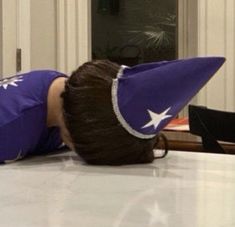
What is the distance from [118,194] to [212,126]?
2.33 ft

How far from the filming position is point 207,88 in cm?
198

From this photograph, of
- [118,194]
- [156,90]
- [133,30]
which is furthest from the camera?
[133,30]

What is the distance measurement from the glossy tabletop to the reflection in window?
1755mm

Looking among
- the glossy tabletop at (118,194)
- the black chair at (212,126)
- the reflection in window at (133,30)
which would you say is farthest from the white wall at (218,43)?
the glossy tabletop at (118,194)

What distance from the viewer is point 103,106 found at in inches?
28.3

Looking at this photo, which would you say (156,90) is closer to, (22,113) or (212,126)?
(22,113)

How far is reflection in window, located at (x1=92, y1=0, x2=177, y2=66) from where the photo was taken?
2500 millimetres

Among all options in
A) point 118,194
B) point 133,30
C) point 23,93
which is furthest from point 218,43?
point 118,194

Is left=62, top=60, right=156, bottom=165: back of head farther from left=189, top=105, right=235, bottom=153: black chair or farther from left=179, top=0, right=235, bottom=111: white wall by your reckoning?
left=179, top=0, right=235, bottom=111: white wall

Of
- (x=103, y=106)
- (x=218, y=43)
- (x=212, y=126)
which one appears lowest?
(x=212, y=126)

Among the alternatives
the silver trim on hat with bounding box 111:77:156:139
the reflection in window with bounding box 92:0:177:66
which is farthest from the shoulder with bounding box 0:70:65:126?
the reflection in window with bounding box 92:0:177:66

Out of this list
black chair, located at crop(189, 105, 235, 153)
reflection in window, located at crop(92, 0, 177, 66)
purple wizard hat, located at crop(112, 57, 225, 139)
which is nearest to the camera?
purple wizard hat, located at crop(112, 57, 225, 139)

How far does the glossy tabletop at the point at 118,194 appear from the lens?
479 mm

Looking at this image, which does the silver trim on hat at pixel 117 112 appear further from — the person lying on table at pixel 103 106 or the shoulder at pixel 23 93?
the shoulder at pixel 23 93
